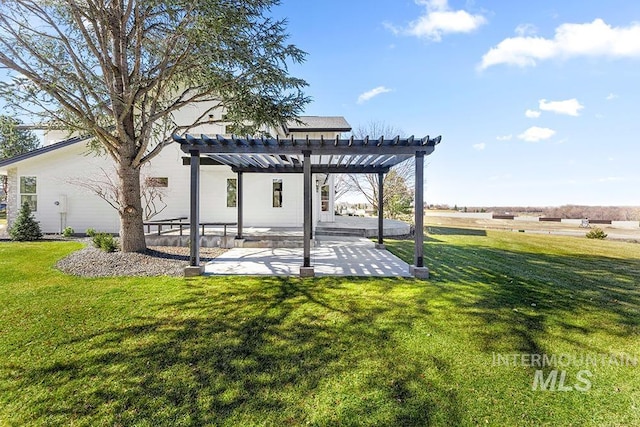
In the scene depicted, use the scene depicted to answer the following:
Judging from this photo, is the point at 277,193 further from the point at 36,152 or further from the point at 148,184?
the point at 36,152

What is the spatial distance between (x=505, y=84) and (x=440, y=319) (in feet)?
53.4

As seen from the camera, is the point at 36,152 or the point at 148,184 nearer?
the point at 36,152

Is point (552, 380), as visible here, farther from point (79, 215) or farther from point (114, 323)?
point (79, 215)

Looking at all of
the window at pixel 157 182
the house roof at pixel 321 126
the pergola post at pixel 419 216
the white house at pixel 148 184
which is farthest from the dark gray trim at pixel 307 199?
Answer: the house roof at pixel 321 126

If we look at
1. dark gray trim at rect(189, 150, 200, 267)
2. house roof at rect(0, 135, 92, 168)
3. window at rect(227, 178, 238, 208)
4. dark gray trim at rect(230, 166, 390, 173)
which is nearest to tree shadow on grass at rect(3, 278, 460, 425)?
dark gray trim at rect(189, 150, 200, 267)

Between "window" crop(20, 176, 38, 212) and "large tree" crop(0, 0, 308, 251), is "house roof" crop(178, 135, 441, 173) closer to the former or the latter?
"large tree" crop(0, 0, 308, 251)

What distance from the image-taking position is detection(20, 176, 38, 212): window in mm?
14312

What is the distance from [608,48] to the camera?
1284 cm

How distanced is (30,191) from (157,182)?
6.30 m

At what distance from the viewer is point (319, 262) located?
8.58 m

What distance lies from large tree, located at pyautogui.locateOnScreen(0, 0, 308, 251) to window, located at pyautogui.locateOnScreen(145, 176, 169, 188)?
17.6ft

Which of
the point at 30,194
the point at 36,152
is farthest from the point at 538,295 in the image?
the point at 30,194

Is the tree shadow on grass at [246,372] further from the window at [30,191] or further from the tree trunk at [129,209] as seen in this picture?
the window at [30,191]

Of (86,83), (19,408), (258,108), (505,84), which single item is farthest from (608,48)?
(19,408)
